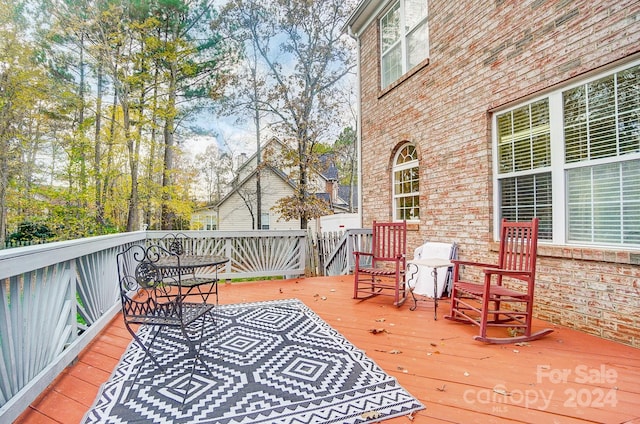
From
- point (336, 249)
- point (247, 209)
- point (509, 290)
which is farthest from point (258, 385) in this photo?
point (247, 209)

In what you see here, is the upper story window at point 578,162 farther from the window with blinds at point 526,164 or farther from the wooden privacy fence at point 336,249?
the wooden privacy fence at point 336,249

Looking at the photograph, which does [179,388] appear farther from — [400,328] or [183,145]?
[183,145]

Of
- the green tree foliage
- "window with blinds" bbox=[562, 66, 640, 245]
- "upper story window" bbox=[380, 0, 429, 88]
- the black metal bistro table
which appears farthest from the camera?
the green tree foliage

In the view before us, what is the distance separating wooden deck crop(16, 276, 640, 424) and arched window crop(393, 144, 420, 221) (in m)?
2.44

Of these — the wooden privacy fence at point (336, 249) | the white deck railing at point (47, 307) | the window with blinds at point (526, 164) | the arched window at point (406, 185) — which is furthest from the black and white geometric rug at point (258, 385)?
the wooden privacy fence at point (336, 249)

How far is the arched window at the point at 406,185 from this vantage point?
5.53 meters

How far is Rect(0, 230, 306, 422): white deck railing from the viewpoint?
1738mm

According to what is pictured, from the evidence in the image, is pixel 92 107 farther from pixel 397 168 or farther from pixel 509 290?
pixel 509 290

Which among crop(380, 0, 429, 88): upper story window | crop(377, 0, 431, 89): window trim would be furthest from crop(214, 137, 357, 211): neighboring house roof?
crop(380, 0, 429, 88): upper story window

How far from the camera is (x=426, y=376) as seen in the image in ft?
7.32

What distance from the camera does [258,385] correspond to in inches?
84.4

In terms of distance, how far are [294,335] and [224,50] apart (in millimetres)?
11618

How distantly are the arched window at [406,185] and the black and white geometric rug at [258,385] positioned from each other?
3196 millimetres

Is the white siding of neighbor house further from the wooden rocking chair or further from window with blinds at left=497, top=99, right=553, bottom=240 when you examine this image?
window with blinds at left=497, top=99, right=553, bottom=240
